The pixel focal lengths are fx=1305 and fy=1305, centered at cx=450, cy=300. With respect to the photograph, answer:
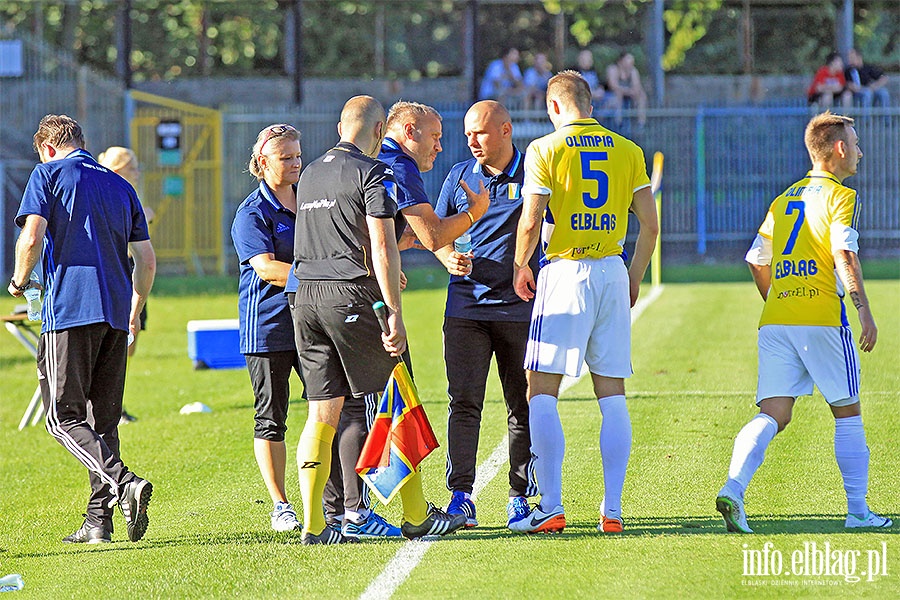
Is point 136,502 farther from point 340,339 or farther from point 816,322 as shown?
point 816,322

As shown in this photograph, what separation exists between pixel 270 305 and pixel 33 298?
1.39 meters

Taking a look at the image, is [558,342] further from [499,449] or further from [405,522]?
[499,449]

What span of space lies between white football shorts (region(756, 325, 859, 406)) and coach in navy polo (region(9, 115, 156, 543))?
321 centimetres

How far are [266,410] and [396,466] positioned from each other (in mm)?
909

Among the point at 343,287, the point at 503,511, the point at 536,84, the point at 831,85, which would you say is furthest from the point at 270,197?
the point at 831,85

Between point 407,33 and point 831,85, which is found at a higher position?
point 407,33

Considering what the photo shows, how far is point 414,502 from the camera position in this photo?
6.23 m

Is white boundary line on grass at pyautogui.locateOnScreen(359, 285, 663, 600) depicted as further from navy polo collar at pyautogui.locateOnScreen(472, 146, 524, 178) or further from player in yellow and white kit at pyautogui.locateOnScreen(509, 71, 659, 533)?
navy polo collar at pyautogui.locateOnScreen(472, 146, 524, 178)

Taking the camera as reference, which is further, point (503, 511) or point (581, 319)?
point (503, 511)

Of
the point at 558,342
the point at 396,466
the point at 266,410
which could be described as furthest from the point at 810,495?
the point at 266,410

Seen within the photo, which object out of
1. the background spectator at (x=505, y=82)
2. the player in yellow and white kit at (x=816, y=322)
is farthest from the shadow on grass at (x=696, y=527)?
the background spectator at (x=505, y=82)

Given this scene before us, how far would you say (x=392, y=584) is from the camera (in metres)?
5.46

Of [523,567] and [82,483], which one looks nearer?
[523,567]

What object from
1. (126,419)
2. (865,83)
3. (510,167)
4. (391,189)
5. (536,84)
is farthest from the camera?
(536,84)
